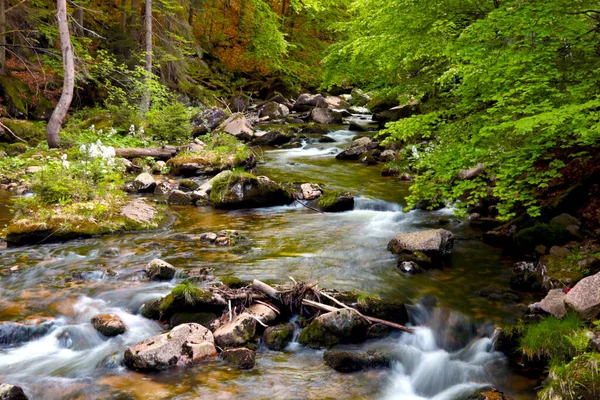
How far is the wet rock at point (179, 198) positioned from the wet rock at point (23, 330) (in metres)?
6.27

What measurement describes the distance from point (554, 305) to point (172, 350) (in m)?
4.64

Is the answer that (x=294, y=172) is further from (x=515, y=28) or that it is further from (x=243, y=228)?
(x=515, y=28)

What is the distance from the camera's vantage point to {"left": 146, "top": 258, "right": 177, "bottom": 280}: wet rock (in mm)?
7379

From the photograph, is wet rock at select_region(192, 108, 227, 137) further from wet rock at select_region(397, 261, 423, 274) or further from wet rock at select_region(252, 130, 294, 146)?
wet rock at select_region(397, 261, 423, 274)

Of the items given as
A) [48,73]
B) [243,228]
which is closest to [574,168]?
[243,228]

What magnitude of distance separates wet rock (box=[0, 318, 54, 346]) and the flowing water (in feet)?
0.34

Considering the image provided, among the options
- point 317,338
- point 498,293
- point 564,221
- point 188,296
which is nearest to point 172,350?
point 188,296

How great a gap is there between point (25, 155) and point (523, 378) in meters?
15.4

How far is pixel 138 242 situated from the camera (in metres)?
9.27

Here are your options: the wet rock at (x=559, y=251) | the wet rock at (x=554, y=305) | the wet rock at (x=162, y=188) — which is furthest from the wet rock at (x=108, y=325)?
the wet rock at (x=162, y=188)

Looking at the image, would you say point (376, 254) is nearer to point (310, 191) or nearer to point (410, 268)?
point (410, 268)

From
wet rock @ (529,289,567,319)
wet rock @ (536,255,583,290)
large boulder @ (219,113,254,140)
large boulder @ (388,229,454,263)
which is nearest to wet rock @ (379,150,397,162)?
large boulder @ (219,113,254,140)

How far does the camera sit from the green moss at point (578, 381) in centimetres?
401

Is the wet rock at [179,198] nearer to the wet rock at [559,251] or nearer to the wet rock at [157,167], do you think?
the wet rock at [157,167]
